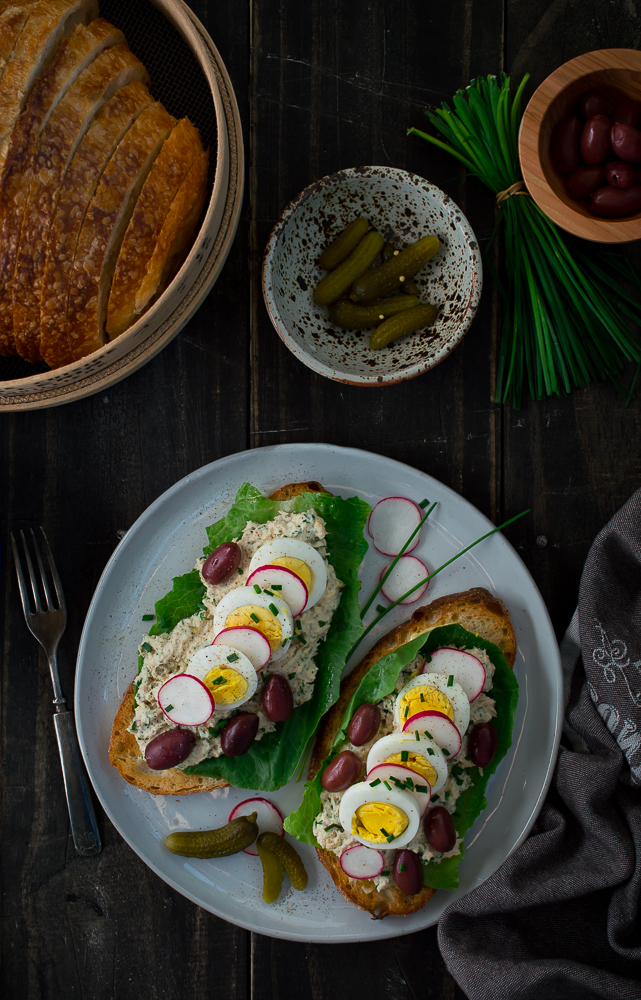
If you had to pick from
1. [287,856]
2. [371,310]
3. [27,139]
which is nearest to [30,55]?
[27,139]

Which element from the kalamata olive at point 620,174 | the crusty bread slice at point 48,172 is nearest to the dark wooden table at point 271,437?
the kalamata olive at point 620,174

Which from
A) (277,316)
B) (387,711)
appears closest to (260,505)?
(277,316)

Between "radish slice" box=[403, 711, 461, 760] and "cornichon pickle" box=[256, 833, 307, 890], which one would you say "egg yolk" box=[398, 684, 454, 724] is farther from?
"cornichon pickle" box=[256, 833, 307, 890]

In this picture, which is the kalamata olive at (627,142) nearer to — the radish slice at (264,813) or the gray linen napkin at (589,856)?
the gray linen napkin at (589,856)

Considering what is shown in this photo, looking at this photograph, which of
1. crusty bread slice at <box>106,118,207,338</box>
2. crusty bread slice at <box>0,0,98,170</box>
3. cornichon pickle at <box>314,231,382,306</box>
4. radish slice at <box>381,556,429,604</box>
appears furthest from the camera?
radish slice at <box>381,556,429,604</box>

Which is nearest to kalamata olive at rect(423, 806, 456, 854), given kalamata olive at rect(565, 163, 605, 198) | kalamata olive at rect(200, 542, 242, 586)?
kalamata olive at rect(200, 542, 242, 586)

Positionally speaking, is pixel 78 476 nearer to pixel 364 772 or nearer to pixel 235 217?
pixel 235 217
